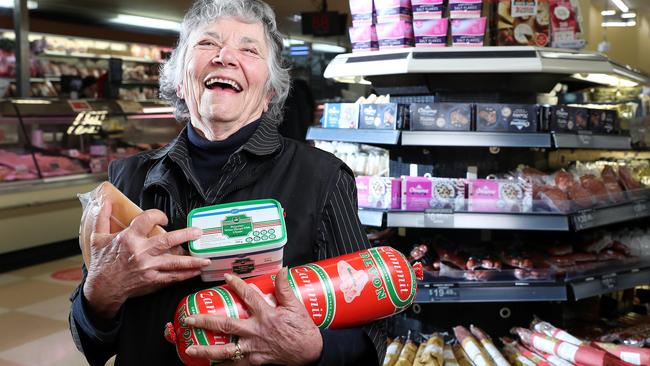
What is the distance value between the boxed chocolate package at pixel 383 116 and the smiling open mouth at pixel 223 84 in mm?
1611

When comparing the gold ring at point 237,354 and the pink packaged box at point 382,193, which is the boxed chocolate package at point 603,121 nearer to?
the pink packaged box at point 382,193

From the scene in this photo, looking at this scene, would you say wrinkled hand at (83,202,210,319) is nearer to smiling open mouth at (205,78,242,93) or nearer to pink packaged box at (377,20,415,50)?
smiling open mouth at (205,78,242,93)

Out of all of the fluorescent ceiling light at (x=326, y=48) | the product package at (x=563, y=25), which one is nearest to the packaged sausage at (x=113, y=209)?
the product package at (x=563, y=25)

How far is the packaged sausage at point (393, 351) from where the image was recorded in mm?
2968

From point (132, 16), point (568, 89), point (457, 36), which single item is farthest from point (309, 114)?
point (132, 16)

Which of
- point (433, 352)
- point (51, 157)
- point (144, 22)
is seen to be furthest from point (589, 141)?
point (144, 22)

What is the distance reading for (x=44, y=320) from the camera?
470cm

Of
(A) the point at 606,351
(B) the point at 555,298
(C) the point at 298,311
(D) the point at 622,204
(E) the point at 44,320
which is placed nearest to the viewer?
(C) the point at 298,311

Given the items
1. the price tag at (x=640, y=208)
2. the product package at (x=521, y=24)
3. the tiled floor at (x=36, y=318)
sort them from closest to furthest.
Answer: the product package at (x=521, y=24)
the price tag at (x=640, y=208)
the tiled floor at (x=36, y=318)

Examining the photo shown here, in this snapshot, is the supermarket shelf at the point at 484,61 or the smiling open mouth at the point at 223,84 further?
the supermarket shelf at the point at 484,61

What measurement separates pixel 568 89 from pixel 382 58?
2.21m

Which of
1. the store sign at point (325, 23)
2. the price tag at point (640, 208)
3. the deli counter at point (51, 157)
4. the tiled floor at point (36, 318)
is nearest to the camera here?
the price tag at point (640, 208)

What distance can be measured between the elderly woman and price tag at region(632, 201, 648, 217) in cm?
233

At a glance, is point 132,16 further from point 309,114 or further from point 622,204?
point 622,204
